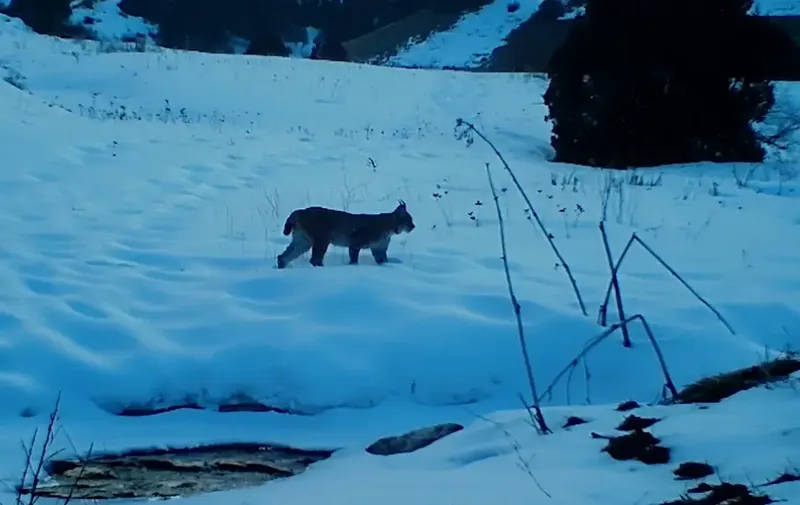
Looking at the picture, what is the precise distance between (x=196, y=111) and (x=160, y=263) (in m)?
10.9

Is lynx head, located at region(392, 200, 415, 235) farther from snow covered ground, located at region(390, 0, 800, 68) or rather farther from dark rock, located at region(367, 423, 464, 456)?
snow covered ground, located at region(390, 0, 800, 68)

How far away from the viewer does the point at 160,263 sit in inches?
283

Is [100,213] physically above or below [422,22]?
below

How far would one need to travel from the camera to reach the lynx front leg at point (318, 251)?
24.1 feet

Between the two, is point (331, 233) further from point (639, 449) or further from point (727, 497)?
point (727, 497)

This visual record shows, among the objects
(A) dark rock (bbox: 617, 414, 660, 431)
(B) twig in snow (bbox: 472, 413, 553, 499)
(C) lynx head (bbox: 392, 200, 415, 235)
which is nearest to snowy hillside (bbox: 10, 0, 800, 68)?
(C) lynx head (bbox: 392, 200, 415, 235)

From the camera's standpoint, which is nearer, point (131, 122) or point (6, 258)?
point (6, 258)

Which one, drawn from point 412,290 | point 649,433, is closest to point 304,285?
point 412,290

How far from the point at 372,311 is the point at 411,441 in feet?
6.46

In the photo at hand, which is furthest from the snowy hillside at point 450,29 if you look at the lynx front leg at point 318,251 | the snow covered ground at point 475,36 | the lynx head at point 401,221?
the lynx front leg at point 318,251

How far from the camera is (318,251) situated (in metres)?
7.36

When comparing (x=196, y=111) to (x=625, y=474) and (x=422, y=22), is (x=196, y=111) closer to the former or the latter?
(x=625, y=474)

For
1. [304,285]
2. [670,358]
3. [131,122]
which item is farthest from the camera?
[131,122]

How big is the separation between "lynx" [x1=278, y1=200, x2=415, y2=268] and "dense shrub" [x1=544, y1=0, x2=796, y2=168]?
26.0ft
